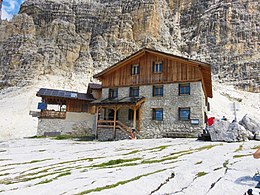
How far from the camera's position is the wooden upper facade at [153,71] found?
62.5 ft

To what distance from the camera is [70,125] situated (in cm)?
2580

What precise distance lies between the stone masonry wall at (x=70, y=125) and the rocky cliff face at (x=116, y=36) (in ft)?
126

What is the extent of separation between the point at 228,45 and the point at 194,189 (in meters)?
78.5

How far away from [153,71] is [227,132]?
356 inches

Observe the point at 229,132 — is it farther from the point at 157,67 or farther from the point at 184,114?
the point at 157,67

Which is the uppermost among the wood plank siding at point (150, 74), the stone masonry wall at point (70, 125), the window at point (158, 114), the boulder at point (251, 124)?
the wood plank siding at point (150, 74)

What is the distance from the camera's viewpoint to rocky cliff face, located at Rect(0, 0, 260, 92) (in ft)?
213

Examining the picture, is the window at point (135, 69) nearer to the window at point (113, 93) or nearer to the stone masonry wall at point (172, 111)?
the stone masonry wall at point (172, 111)

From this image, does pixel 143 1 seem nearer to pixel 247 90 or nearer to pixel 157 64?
pixel 247 90

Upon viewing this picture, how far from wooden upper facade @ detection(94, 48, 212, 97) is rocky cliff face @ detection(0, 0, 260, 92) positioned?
42.9 metres

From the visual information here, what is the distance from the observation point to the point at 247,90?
63312 mm

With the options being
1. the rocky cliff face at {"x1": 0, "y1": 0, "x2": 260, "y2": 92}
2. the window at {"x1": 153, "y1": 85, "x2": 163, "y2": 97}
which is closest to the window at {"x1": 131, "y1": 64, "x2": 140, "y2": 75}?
the window at {"x1": 153, "y1": 85, "x2": 163, "y2": 97}

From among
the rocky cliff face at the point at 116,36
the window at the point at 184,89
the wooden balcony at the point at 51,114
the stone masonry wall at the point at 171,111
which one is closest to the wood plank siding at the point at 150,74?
the window at the point at 184,89

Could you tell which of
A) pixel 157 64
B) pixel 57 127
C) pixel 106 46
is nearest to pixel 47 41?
pixel 106 46
